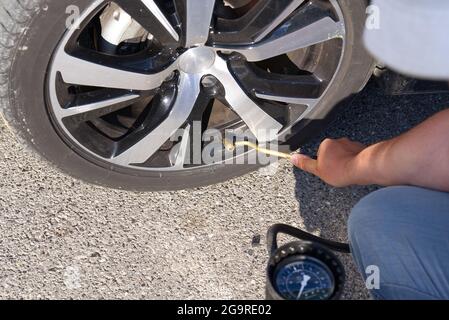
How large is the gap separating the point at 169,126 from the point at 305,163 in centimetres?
48

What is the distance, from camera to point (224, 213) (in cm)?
252

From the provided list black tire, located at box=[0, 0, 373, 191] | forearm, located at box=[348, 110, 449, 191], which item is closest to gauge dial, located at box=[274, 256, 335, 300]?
forearm, located at box=[348, 110, 449, 191]

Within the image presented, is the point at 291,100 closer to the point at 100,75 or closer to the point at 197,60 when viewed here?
the point at 197,60

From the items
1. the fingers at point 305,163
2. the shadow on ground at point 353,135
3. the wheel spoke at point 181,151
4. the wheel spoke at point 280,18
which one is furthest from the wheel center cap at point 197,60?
the shadow on ground at point 353,135

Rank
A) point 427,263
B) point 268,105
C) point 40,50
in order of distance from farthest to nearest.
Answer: point 268,105 < point 40,50 < point 427,263

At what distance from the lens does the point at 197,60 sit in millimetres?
2127

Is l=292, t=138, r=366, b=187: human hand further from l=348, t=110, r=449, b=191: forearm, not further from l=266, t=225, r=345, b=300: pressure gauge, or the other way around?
l=266, t=225, r=345, b=300: pressure gauge

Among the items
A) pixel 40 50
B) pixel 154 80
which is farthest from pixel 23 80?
pixel 154 80

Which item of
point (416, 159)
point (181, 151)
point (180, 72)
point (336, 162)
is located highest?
point (180, 72)

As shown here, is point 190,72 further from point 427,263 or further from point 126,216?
point 427,263

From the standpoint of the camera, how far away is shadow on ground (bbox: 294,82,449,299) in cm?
250

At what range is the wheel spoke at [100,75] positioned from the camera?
1.99 meters

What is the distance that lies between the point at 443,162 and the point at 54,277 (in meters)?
1.32

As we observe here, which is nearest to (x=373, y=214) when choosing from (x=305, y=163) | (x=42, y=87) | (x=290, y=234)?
(x=290, y=234)
